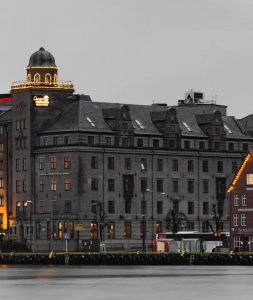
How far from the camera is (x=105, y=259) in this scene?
16862 centimetres

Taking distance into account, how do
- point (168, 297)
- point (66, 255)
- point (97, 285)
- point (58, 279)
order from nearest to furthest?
point (168, 297)
point (97, 285)
point (58, 279)
point (66, 255)

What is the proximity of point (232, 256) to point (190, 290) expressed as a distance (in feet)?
189

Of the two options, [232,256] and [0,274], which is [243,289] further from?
[232,256]

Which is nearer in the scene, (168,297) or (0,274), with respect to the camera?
(168,297)

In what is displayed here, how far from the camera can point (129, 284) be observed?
109 m

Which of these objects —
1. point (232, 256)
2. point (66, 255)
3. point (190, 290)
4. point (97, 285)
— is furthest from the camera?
point (66, 255)

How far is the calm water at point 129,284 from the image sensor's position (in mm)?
96312

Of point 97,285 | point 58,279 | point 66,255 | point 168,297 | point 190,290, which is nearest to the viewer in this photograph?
point 168,297

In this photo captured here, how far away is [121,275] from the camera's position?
126m

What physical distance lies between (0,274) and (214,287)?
108ft

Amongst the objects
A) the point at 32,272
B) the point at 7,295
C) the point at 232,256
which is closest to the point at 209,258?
the point at 232,256

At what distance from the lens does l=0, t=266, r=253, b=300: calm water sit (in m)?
96.3

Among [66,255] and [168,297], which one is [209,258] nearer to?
[66,255]

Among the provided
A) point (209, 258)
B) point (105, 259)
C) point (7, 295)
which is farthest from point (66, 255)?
point (7, 295)
